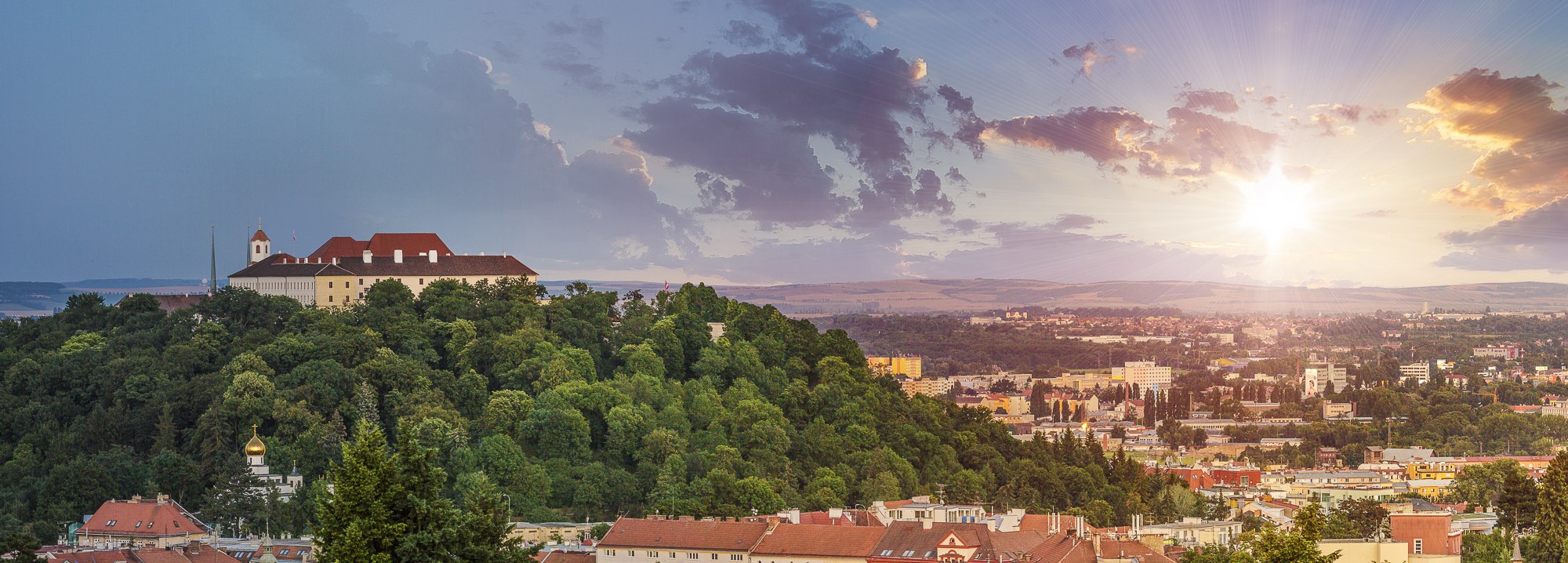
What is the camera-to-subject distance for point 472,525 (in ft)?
98.1

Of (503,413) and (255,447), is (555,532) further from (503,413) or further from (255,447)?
(255,447)

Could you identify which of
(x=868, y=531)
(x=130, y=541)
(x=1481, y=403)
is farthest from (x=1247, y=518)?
(x=1481, y=403)

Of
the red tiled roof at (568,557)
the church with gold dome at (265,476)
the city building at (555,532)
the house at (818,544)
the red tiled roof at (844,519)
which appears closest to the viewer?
the house at (818,544)

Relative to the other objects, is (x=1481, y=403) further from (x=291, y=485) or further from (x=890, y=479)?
(x=291, y=485)

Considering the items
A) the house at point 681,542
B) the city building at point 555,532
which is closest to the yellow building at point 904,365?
the city building at point 555,532

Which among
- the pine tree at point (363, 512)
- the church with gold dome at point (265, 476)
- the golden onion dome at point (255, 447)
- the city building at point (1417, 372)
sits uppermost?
the pine tree at point (363, 512)

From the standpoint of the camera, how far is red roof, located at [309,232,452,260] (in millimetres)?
78000

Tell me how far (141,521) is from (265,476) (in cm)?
701

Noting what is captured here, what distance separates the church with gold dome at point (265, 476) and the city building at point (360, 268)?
13499 millimetres

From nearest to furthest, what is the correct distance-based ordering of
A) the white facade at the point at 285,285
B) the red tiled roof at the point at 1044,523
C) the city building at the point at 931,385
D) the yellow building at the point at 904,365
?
the red tiled roof at the point at 1044,523 → the white facade at the point at 285,285 → the city building at the point at 931,385 → the yellow building at the point at 904,365

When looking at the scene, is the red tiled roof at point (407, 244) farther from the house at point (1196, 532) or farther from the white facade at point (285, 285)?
the house at point (1196, 532)

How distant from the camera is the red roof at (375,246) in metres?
78.0

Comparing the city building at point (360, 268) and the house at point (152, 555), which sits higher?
the city building at point (360, 268)

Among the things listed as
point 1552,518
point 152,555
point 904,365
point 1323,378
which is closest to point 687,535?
point 152,555
